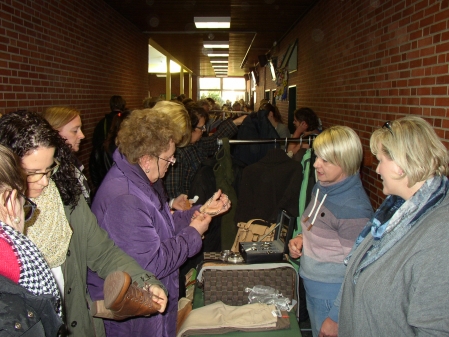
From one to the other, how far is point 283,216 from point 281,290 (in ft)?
1.92

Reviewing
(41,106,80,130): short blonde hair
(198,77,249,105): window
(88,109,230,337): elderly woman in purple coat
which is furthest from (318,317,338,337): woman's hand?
(198,77,249,105): window

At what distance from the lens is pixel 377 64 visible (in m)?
3.64

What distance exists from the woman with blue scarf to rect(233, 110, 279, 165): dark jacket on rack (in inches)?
128

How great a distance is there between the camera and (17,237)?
1.08 meters

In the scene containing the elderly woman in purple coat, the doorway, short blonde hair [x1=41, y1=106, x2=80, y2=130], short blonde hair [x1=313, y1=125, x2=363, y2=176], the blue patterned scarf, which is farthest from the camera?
the doorway

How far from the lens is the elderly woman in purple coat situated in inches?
71.4

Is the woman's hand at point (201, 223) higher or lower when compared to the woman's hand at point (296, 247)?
higher

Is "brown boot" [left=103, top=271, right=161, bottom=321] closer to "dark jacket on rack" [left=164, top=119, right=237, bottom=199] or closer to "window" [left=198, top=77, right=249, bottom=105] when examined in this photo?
"dark jacket on rack" [left=164, top=119, right=237, bottom=199]

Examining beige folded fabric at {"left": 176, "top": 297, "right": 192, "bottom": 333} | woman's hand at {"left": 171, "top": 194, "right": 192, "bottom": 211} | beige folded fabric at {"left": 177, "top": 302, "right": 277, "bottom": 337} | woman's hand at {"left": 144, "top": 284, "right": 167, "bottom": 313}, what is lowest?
beige folded fabric at {"left": 176, "top": 297, "right": 192, "bottom": 333}

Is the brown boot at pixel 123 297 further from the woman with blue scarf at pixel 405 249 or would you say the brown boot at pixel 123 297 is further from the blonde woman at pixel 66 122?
the blonde woman at pixel 66 122

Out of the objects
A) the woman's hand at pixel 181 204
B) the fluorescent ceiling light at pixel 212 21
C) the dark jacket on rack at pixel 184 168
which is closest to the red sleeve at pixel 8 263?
the woman's hand at pixel 181 204

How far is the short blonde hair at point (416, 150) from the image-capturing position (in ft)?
4.86

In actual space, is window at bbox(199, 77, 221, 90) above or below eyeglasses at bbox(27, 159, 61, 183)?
above

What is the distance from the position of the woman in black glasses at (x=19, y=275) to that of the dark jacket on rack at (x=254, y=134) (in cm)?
389
